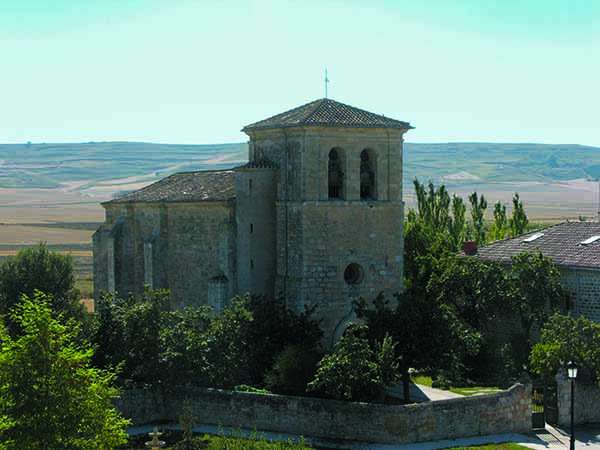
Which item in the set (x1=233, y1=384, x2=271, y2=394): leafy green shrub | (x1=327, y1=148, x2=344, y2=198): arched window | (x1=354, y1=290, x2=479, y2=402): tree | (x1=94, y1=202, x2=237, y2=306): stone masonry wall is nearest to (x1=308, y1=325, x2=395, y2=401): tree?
(x1=354, y1=290, x2=479, y2=402): tree

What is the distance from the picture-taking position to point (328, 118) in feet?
121

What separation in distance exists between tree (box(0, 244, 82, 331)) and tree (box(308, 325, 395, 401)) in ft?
62.1

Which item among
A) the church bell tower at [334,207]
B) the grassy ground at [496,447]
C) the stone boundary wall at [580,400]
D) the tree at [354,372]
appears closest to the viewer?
the grassy ground at [496,447]

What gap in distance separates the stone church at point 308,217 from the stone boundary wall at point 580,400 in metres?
7.99

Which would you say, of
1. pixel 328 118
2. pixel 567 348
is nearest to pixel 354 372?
pixel 567 348

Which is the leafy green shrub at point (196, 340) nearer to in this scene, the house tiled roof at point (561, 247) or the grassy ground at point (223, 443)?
the grassy ground at point (223, 443)

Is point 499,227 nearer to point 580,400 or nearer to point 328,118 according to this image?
point 328,118

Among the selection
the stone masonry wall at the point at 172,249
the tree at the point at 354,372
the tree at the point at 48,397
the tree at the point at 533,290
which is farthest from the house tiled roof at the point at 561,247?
the tree at the point at 48,397

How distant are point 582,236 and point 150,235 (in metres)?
17.2

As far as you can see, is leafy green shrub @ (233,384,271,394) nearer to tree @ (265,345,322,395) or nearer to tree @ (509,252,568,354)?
tree @ (265,345,322,395)

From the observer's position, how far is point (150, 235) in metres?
41.4

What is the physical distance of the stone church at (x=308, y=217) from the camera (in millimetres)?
36406

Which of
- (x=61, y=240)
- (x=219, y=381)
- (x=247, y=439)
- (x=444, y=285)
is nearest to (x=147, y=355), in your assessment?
(x=219, y=381)

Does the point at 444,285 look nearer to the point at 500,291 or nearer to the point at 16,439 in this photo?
the point at 500,291
